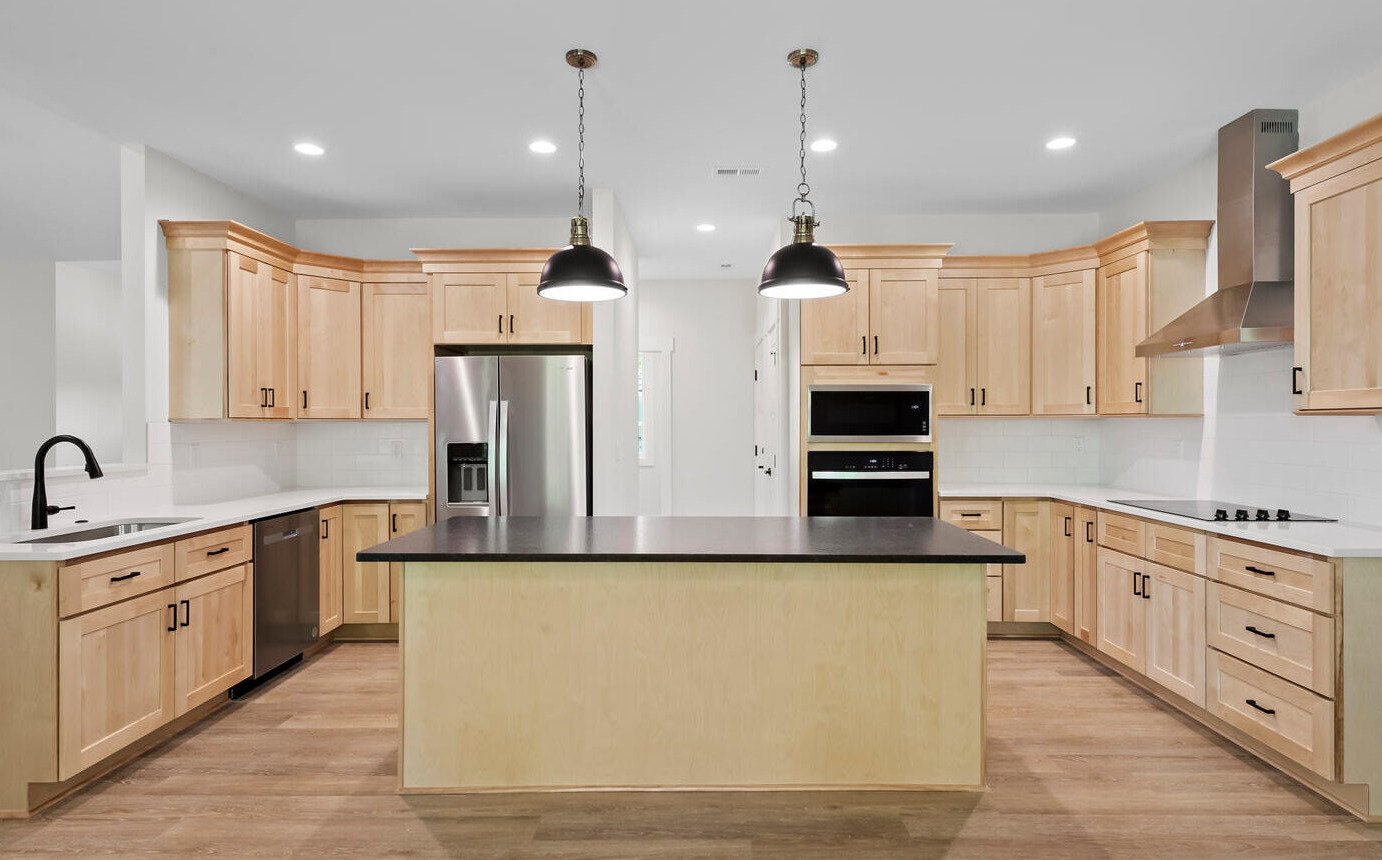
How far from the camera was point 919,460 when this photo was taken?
4660 mm

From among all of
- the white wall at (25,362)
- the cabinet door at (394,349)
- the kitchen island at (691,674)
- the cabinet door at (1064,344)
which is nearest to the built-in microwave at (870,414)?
the cabinet door at (1064,344)

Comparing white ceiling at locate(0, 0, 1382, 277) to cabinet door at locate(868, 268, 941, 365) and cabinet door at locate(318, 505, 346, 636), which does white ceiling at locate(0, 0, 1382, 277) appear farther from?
cabinet door at locate(318, 505, 346, 636)

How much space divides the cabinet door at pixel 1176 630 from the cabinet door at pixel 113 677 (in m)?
4.29

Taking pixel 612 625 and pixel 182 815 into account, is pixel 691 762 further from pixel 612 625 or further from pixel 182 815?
pixel 182 815

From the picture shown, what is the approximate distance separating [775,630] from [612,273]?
1.41 m

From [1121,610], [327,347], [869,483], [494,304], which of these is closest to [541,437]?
[494,304]

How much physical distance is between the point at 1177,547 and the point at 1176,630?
0.37m

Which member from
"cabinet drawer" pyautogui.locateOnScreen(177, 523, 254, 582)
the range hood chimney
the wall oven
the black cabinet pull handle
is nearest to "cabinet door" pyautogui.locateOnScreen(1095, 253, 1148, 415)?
the range hood chimney

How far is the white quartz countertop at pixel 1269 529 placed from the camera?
2584 millimetres

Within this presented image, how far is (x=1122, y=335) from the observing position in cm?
442

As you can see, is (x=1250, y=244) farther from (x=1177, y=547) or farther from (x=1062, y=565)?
(x=1062, y=565)

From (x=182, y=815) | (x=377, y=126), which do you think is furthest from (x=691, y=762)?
(x=377, y=126)

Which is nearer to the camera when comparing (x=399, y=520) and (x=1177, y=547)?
(x=1177, y=547)

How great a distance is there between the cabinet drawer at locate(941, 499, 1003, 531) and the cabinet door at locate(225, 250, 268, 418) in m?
4.07
